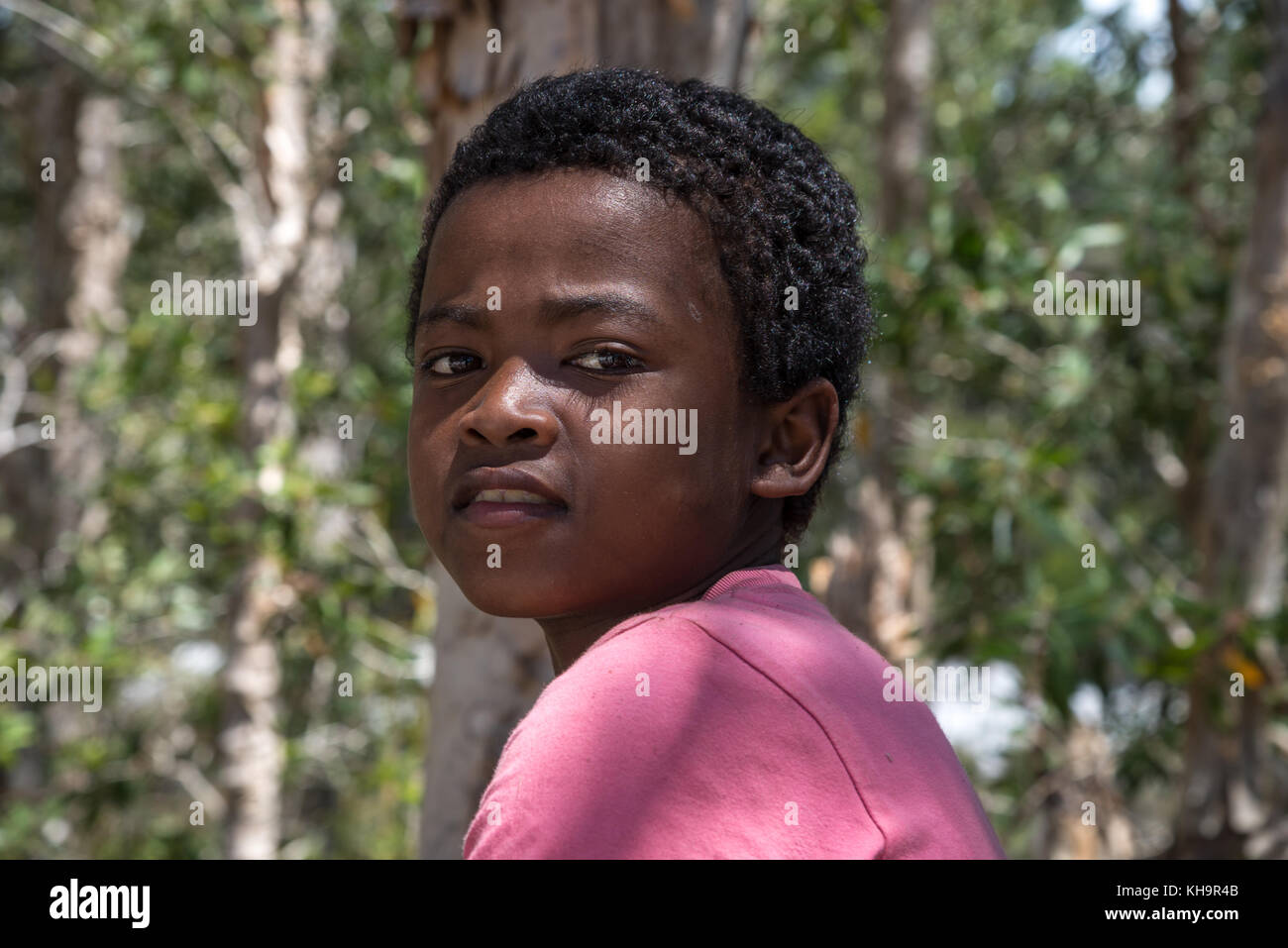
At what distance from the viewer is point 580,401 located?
141cm

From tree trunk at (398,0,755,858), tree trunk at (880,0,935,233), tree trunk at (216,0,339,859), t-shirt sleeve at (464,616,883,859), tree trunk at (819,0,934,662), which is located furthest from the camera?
tree trunk at (880,0,935,233)

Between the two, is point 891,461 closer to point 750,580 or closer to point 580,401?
point 750,580

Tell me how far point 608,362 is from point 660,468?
129 millimetres

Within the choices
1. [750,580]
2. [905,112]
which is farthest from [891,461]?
[750,580]

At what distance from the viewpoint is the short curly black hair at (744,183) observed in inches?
60.4

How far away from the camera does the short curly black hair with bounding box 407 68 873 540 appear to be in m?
1.53

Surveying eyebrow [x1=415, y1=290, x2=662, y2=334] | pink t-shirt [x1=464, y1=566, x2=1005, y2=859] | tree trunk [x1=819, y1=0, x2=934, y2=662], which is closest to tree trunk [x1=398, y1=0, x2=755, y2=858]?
eyebrow [x1=415, y1=290, x2=662, y2=334]

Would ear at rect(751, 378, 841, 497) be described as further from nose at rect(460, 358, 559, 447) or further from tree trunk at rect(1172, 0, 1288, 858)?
→ tree trunk at rect(1172, 0, 1288, 858)

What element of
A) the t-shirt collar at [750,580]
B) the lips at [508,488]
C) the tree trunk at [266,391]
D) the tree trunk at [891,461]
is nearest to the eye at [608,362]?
the lips at [508,488]

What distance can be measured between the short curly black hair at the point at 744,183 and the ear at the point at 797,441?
2cm

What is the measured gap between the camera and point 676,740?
3.75ft

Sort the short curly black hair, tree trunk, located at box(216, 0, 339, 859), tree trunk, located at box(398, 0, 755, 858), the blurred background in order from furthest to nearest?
tree trunk, located at box(216, 0, 339, 859) < the blurred background < tree trunk, located at box(398, 0, 755, 858) < the short curly black hair

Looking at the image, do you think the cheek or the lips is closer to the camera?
the lips
